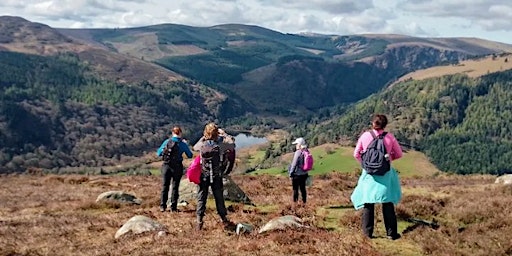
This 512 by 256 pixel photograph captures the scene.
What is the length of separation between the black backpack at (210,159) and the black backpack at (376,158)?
4450 mm

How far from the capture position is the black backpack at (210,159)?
1509 cm

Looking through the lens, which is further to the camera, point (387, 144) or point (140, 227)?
point (140, 227)

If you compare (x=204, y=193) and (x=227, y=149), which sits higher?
(x=227, y=149)

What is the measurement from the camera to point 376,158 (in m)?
13.0

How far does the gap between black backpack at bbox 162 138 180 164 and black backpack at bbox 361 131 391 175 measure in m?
8.12

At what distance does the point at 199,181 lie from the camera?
1530 cm

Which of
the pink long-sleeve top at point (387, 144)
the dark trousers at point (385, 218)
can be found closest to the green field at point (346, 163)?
the dark trousers at point (385, 218)

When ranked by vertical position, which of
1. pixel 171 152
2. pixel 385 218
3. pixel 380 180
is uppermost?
pixel 380 180

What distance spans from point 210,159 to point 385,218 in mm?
5284

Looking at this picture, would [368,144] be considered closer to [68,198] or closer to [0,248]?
[0,248]

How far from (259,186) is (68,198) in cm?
1068

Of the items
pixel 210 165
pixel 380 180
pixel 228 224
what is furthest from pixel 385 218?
pixel 210 165

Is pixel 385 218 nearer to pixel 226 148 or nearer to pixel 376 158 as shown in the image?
pixel 376 158

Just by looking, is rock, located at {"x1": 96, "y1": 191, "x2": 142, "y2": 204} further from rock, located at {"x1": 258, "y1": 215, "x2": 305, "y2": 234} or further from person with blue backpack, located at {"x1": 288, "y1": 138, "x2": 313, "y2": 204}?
rock, located at {"x1": 258, "y1": 215, "x2": 305, "y2": 234}
